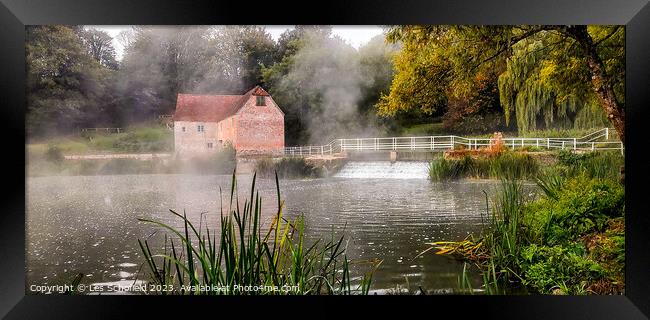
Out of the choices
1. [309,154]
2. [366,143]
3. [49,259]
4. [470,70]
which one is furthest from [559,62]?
[49,259]

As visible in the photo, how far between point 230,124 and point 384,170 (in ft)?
4.61

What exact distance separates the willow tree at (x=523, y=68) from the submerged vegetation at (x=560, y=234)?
16.8 inches

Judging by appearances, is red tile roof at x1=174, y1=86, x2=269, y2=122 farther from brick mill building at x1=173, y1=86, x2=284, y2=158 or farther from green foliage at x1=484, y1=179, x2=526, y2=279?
green foliage at x1=484, y1=179, x2=526, y2=279

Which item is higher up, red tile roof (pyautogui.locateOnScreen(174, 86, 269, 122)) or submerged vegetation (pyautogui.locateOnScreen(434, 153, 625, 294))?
red tile roof (pyautogui.locateOnScreen(174, 86, 269, 122))

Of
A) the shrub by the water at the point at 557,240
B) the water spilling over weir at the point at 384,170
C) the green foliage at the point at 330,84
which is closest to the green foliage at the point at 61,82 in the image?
the green foliage at the point at 330,84

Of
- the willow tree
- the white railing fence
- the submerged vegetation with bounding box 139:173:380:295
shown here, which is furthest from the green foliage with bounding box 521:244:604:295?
the submerged vegetation with bounding box 139:173:380:295

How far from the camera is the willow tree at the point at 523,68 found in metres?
4.33

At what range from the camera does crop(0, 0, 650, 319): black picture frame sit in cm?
396

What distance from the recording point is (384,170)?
14.9 feet

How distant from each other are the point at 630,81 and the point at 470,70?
123 cm

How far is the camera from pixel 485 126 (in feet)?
14.7
